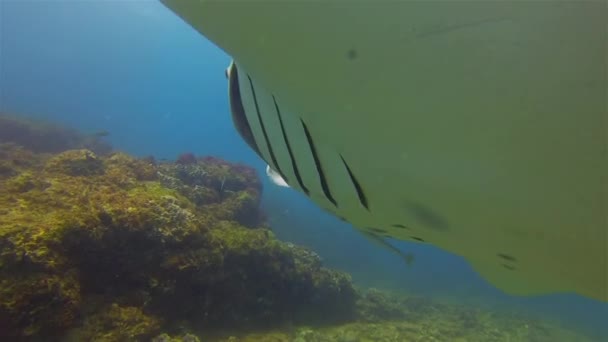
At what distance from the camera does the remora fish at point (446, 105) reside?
54 cm

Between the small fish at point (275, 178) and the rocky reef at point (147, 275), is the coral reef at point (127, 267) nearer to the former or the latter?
the rocky reef at point (147, 275)

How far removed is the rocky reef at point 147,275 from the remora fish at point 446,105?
11.7 ft

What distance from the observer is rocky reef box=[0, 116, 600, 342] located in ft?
11.2

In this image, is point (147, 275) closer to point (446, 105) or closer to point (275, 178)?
point (275, 178)

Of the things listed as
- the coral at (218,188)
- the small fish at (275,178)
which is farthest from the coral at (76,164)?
the small fish at (275,178)

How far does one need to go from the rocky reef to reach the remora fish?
3.57 meters

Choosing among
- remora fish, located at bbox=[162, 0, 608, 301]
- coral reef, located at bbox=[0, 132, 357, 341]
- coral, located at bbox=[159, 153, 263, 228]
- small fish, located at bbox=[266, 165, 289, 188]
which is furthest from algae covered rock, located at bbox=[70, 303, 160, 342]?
coral, located at bbox=[159, 153, 263, 228]

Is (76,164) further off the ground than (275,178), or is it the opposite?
(76,164)

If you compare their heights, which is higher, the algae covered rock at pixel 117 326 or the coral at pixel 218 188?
the coral at pixel 218 188

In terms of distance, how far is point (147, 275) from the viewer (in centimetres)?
453

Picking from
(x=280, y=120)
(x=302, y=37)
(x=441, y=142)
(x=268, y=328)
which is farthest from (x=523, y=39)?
(x=268, y=328)

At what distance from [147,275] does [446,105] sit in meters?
4.69

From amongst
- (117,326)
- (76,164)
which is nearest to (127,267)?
(117,326)

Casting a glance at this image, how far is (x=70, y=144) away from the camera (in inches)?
717
